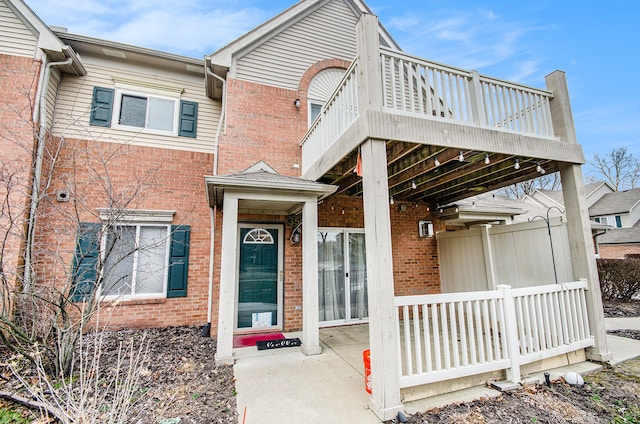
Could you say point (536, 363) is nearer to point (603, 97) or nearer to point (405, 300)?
point (405, 300)

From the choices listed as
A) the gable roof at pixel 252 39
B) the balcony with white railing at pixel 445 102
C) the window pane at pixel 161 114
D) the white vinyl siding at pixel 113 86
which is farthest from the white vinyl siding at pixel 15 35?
the balcony with white railing at pixel 445 102

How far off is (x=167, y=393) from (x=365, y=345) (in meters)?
3.40

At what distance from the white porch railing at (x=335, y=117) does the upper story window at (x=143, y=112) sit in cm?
314

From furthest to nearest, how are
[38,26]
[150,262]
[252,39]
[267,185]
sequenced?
[252,39] < [150,262] < [38,26] < [267,185]

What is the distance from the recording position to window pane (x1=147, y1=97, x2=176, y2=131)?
7043 mm

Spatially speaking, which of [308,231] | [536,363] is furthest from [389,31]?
[536,363]

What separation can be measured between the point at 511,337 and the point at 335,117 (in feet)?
14.0

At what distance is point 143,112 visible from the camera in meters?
7.02

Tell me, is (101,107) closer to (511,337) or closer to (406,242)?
(406,242)

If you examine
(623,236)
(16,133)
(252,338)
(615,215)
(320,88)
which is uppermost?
(320,88)

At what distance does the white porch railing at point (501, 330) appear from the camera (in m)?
3.58

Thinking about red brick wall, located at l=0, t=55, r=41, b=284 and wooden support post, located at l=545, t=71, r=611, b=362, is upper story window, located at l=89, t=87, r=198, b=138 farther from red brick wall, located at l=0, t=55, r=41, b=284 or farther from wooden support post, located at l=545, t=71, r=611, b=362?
wooden support post, located at l=545, t=71, r=611, b=362

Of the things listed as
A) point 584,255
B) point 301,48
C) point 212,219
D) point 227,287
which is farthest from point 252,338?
point 301,48

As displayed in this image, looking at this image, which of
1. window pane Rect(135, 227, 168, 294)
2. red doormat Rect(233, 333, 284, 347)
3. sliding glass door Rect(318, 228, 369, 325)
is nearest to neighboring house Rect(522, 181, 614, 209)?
sliding glass door Rect(318, 228, 369, 325)
